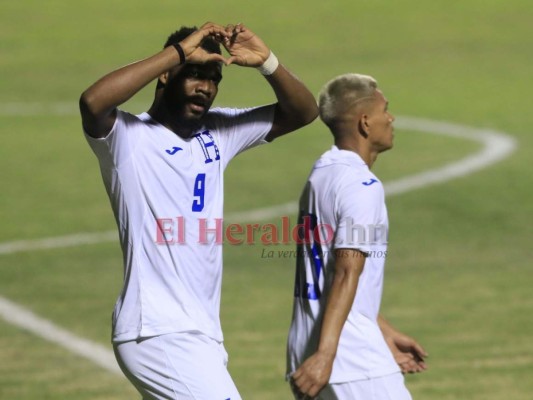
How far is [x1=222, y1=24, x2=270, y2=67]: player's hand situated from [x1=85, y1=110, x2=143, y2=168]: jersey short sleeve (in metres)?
0.50

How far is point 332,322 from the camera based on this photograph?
18.4ft

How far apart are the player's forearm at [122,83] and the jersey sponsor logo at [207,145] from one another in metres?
0.49

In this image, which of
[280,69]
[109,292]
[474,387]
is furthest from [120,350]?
[109,292]

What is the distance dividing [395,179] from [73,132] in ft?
19.5

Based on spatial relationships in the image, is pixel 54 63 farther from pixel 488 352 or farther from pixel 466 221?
pixel 488 352

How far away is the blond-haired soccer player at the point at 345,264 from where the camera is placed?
18.5ft

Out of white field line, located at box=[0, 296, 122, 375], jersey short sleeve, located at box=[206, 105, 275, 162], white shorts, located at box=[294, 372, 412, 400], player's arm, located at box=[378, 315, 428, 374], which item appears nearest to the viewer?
white shorts, located at box=[294, 372, 412, 400]

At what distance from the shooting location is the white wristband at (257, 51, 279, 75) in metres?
6.08

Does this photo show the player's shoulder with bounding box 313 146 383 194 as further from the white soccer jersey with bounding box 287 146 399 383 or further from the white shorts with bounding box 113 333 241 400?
the white shorts with bounding box 113 333 241 400

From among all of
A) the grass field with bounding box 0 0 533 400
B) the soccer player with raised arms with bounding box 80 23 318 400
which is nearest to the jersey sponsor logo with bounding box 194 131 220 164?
the soccer player with raised arms with bounding box 80 23 318 400

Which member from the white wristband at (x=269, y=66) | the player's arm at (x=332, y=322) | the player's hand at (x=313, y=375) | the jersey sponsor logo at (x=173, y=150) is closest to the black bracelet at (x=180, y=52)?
the jersey sponsor logo at (x=173, y=150)

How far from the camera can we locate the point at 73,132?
70.3 feet

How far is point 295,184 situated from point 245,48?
11.2m

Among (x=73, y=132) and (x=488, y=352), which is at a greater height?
(x=73, y=132)
